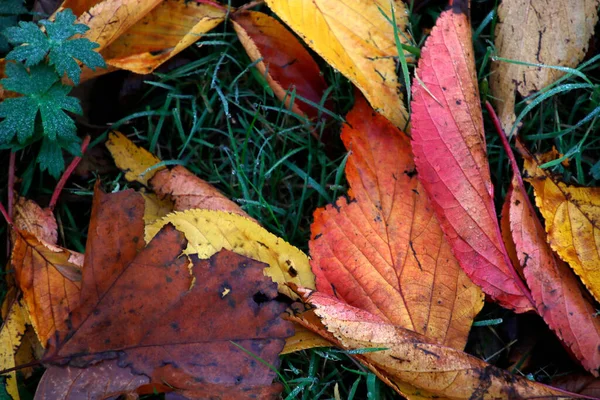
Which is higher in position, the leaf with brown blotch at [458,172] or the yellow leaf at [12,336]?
the leaf with brown blotch at [458,172]

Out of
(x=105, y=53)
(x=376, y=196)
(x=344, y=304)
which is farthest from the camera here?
(x=105, y=53)

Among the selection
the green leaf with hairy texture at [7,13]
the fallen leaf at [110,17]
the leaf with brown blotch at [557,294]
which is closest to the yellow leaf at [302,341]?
the leaf with brown blotch at [557,294]

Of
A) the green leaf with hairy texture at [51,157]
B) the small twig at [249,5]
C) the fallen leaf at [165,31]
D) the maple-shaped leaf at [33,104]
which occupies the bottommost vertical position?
the green leaf with hairy texture at [51,157]

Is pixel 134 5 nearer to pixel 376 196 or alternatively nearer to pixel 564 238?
pixel 376 196

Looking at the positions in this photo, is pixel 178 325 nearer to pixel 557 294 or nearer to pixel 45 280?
pixel 45 280

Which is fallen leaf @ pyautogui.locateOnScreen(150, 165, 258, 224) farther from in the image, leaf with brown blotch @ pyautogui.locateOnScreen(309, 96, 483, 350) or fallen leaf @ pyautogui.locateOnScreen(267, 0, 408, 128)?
fallen leaf @ pyautogui.locateOnScreen(267, 0, 408, 128)

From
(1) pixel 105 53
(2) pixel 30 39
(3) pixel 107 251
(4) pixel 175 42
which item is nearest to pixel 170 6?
(4) pixel 175 42

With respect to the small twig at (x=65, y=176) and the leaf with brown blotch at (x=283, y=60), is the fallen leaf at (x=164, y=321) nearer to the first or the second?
the small twig at (x=65, y=176)
